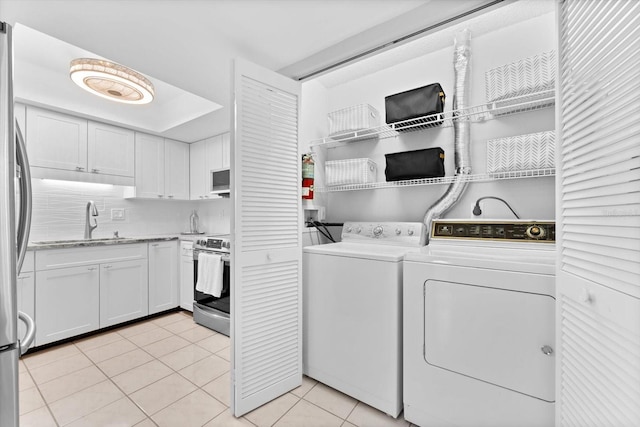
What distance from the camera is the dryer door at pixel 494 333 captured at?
3.82 ft

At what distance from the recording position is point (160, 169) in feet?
12.1

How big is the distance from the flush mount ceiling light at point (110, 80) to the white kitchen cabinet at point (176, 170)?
1.34m

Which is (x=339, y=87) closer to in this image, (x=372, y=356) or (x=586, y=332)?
(x=372, y=356)

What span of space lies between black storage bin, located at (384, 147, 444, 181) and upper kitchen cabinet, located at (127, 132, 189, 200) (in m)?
3.09

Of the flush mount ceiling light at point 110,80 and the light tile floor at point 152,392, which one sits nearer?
the light tile floor at point 152,392

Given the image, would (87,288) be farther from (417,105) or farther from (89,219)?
(417,105)

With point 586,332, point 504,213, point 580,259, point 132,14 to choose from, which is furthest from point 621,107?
point 132,14

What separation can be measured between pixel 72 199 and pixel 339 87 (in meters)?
3.22

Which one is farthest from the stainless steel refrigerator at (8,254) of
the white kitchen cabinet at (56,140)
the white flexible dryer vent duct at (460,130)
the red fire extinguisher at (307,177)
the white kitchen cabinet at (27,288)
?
the white kitchen cabinet at (56,140)

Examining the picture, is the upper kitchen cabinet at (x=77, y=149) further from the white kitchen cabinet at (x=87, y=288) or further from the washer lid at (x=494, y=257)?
the washer lid at (x=494, y=257)

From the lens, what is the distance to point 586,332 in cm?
89

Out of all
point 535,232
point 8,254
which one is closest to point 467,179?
point 535,232

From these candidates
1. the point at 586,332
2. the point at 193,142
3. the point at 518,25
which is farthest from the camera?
the point at 193,142

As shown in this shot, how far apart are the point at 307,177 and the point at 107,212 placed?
281 centimetres
